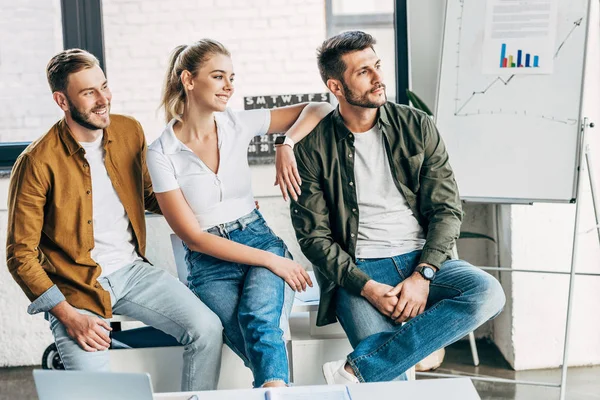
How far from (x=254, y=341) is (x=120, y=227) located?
2.12 ft

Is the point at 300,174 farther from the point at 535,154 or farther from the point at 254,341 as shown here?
the point at 535,154

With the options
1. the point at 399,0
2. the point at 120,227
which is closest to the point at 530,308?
the point at 399,0

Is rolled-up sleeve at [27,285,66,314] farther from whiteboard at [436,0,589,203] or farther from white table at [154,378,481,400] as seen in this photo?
whiteboard at [436,0,589,203]

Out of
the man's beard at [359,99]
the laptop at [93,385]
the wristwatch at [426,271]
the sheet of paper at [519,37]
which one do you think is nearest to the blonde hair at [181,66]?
the man's beard at [359,99]

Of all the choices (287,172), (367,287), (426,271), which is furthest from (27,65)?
(426,271)

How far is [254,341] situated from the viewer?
88.5 inches

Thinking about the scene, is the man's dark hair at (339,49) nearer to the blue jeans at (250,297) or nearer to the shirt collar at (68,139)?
the blue jeans at (250,297)

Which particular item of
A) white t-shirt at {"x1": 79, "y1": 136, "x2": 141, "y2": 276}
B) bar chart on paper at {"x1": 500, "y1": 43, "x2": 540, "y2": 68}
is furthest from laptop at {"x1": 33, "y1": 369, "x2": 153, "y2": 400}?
bar chart on paper at {"x1": 500, "y1": 43, "x2": 540, "y2": 68}

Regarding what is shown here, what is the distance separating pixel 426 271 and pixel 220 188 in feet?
2.33

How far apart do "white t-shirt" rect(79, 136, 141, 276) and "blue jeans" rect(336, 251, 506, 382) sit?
739mm

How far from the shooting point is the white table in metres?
1.67

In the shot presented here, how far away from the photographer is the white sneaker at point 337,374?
2260 millimetres

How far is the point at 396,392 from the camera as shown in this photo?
1.69m

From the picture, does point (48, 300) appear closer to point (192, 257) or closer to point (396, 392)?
point (192, 257)
